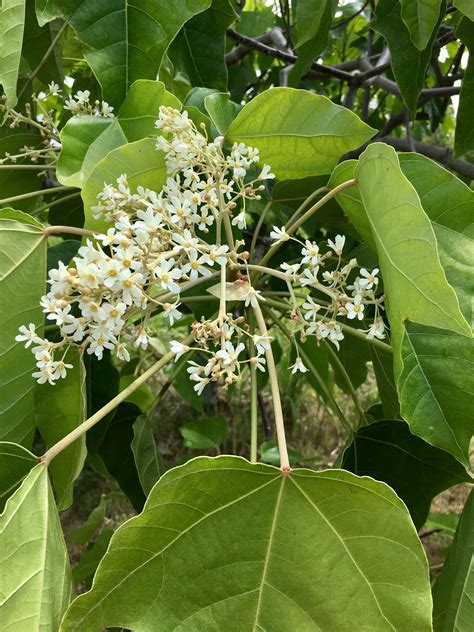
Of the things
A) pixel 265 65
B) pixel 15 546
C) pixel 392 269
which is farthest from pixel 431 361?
pixel 265 65

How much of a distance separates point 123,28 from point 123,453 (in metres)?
0.60

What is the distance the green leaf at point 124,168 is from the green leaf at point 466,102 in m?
0.49

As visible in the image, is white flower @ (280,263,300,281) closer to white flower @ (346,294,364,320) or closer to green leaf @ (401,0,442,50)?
white flower @ (346,294,364,320)

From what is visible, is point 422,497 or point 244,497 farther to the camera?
point 422,497

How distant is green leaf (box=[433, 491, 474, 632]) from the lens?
0.60 metres

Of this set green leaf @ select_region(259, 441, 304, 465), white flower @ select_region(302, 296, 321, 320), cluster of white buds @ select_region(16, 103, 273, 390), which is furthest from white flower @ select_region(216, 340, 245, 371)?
green leaf @ select_region(259, 441, 304, 465)

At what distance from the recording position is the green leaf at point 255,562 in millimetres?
508

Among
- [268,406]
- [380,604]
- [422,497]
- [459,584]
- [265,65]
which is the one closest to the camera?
[380,604]

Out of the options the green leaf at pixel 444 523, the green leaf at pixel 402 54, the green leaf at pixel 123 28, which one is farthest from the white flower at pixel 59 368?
the green leaf at pixel 444 523

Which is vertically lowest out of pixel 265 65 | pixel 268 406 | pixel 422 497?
pixel 268 406

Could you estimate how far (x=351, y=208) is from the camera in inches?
26.6

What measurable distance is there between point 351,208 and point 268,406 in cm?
221

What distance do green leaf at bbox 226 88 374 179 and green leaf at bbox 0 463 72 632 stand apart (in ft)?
1.39

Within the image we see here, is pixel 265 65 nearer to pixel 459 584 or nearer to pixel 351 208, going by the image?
pixel 351 208
